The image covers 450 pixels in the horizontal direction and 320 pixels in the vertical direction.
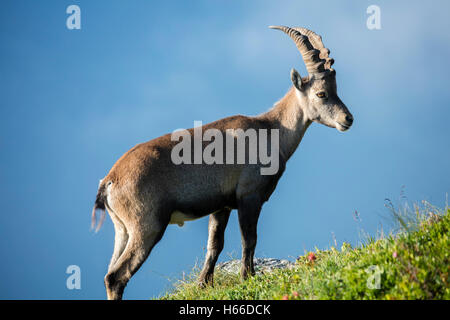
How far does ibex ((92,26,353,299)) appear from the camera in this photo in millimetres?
7586

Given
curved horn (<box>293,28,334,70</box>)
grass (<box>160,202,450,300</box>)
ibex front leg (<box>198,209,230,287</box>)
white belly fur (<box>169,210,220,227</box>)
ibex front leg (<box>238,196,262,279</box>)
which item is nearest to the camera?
grass (<box>160,202,450,300</box>)

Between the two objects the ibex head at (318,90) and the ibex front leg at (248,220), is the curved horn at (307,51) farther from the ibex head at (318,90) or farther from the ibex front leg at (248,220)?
the ibex front leg at (248,220)

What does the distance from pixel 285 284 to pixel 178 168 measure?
2566 mm

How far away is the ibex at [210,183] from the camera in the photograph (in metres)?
7.59

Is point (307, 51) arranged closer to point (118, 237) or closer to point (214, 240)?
point (214, 240)

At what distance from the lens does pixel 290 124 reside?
365 inches

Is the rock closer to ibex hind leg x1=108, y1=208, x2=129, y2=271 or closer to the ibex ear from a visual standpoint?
ibex hind leg x1=108, y1=208, x2=129, y2=271

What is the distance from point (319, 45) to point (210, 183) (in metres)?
3.84

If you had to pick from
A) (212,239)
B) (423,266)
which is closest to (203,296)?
(212,239)

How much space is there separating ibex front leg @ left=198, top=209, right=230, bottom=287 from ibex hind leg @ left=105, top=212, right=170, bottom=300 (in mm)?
1592

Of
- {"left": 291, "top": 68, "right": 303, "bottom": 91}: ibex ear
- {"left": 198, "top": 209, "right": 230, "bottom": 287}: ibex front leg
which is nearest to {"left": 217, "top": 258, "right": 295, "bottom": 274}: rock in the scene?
{"left": 198, "top": 209, "right": 230, "bottom": 287}: ibex front leg

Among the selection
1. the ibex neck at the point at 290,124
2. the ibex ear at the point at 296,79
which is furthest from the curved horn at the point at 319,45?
the ibex neck at the point at 290,124

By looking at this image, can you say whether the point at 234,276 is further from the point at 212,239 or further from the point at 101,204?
the point at 101,204
